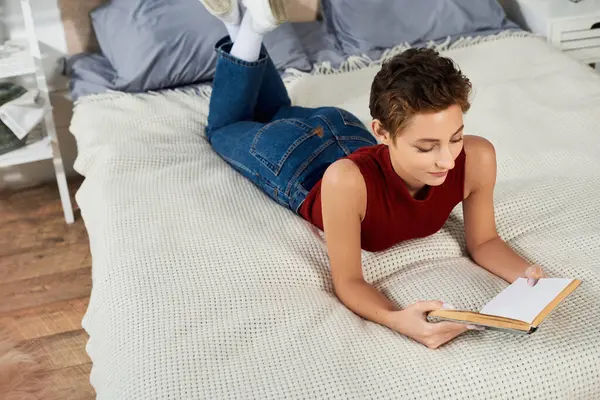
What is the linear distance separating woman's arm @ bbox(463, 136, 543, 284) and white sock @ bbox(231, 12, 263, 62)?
680mm

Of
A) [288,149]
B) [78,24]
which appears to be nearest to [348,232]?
[288,149]

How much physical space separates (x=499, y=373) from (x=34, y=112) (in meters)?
1.72

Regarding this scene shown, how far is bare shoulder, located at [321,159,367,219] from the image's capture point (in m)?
1.32

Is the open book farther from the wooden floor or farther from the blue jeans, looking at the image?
the wooden floor

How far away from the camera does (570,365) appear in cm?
119

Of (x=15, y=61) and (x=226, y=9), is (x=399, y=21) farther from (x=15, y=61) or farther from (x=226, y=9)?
(x=15, y=61)

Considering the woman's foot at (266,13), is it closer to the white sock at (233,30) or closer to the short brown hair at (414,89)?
the white sock at (233,30)

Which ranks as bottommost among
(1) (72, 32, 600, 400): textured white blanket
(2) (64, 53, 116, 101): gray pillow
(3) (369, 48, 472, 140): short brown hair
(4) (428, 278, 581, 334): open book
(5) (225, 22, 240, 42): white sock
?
(2) (64, 53, 116, 101): gray pillow

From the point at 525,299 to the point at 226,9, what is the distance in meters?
1.13

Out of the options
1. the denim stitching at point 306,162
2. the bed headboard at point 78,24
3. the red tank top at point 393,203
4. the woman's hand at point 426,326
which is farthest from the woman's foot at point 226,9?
the woman's hand at point 426,326

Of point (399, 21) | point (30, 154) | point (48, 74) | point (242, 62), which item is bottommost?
point (30, 154)

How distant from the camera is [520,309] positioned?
112 centimetres

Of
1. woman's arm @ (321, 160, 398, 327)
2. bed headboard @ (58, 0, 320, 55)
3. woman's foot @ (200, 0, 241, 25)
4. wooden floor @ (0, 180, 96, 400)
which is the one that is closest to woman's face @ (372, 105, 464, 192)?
woman's arm @ (321, 160, 398, 327)

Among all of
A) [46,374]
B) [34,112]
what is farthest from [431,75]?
[34,112]
